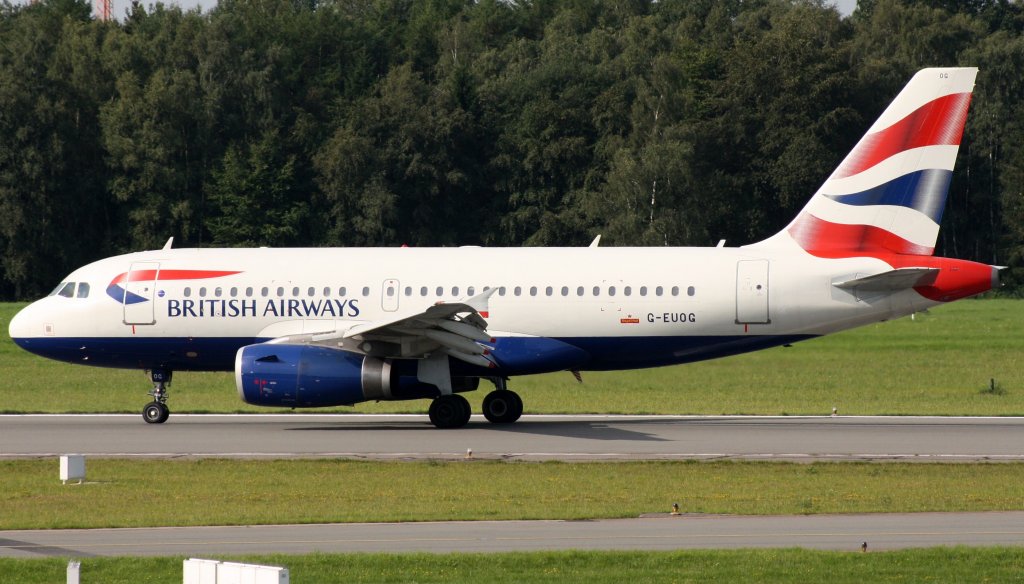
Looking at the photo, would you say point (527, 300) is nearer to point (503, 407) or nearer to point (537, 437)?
point (503, 407)

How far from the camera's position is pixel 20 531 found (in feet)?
56.6

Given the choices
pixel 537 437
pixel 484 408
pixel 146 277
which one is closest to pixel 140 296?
pixel 146 277

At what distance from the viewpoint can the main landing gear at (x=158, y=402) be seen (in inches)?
1183

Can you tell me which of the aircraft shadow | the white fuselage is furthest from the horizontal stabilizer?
the aircraft shadow

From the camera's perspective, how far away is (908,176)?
29266 millimetres

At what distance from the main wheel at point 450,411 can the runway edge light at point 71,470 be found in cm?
869

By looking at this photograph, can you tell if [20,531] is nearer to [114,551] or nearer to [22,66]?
[114,551]

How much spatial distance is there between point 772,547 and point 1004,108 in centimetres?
7675

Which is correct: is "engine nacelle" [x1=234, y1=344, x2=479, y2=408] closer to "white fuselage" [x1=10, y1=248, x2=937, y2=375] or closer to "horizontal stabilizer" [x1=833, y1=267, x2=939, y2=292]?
"white fuselage" [x1=10, y1=248, x2=937, y2=375]

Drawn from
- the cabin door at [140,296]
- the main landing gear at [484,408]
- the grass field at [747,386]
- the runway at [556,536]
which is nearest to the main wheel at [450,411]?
the main landing gear at [484,408]

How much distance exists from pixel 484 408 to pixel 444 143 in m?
52.9

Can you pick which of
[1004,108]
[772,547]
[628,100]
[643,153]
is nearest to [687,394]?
→ [772,547]

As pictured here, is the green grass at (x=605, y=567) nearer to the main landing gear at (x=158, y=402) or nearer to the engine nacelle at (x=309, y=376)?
the engine nacelle at (x=309, y=376)

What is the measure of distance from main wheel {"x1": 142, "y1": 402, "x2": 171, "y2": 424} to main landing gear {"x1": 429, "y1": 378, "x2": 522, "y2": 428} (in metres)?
5.78
